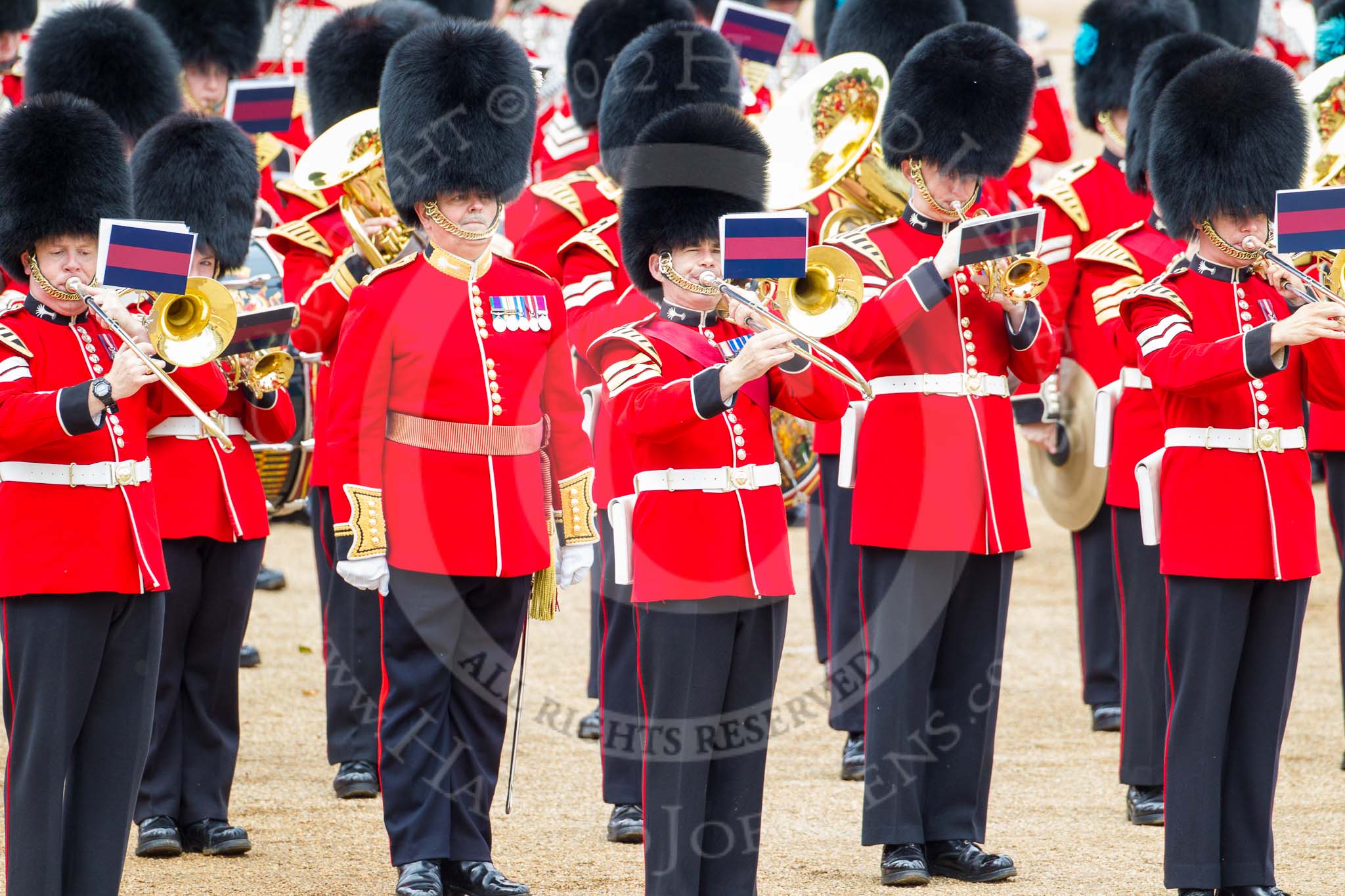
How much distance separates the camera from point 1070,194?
5129 mm

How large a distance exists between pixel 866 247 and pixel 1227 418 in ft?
2.81

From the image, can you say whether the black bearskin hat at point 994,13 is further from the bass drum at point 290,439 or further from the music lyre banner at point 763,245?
the music lyre banner at point 763,245

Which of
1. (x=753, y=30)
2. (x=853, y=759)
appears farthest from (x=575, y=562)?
(x=753, y=30)

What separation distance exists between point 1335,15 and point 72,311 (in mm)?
4433

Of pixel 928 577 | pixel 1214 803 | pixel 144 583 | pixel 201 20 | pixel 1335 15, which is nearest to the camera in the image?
pixel 144 583

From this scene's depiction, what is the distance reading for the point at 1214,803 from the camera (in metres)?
3.62

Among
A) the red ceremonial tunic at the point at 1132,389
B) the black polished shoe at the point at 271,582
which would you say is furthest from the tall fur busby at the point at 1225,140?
the black polished shoe at the point at 271,582

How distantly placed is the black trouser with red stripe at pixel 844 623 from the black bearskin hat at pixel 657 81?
994 mm

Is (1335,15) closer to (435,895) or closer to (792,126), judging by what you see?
(792,126)

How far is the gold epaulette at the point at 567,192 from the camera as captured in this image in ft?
16.4

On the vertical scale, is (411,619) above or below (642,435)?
below

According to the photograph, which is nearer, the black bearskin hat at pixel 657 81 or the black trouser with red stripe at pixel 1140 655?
the black trouser with red stripe at pixel 1140 655

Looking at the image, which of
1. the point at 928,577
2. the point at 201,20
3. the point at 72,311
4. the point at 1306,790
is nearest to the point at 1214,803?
the point at 928,577

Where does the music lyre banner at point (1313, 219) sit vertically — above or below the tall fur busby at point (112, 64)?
below
